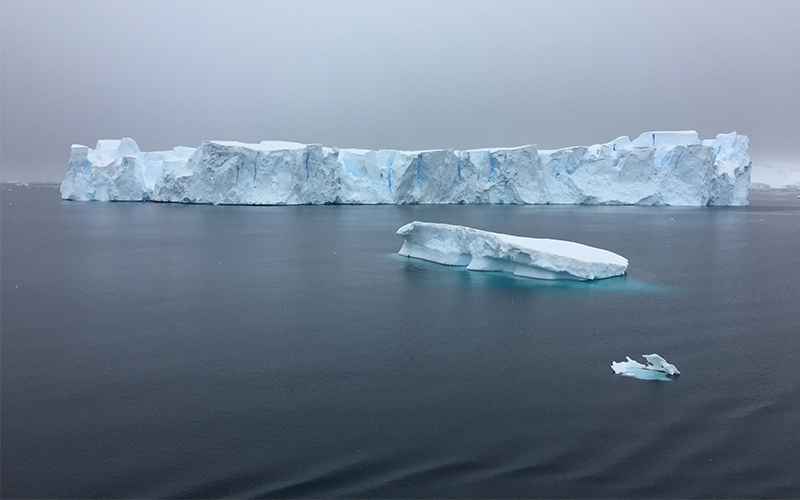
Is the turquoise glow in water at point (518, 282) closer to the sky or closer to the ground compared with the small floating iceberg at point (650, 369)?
closer to the sky

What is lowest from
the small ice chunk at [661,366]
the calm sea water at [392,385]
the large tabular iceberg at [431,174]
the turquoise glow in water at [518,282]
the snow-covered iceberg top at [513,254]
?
the calm sea water at [392,385]

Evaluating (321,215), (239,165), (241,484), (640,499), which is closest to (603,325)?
(640,499)

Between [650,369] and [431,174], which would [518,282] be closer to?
[650,369]

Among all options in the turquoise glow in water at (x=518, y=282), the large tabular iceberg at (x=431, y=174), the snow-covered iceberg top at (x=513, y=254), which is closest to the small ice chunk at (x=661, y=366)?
the turquoise glow in water at (x=518, y=282)

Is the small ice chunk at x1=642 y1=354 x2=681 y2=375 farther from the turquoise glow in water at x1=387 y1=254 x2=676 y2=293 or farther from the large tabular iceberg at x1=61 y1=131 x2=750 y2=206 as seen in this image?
the large tabular iceberg at x1=61 y1=131 x2=750 y2=206

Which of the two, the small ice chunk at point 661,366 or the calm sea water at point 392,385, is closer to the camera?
the calm sea water at point 392,385

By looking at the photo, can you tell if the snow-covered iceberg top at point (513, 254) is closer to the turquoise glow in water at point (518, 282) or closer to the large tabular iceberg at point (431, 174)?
the turquoise glow in water at point (518, 282)

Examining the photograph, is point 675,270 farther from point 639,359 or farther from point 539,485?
point 539,485
